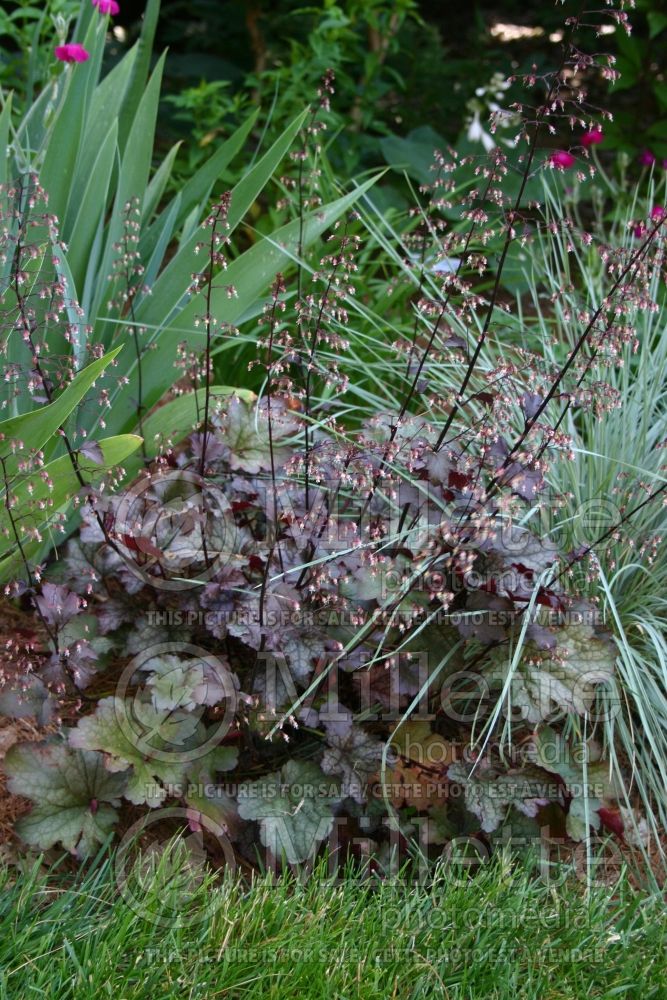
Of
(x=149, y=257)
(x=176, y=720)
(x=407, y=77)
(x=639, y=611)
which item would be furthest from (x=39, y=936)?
(x=407, y=77)

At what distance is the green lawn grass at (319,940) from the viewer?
5.08ft

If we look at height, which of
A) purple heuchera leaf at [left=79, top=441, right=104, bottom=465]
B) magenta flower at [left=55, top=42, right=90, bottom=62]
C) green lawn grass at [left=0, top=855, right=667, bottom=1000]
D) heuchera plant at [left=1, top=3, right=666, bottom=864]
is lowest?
green lawn grass at [left=0, top=855, right=667, bottom=1000]

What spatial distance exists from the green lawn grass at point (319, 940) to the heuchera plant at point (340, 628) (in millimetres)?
115

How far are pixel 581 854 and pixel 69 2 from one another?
10.8 feet

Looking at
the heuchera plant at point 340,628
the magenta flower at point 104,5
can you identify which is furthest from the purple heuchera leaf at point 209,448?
the magenta flower at point 104,5

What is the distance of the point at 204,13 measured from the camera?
4.86 m

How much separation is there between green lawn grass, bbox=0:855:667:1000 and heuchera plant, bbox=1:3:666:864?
0.11 meters

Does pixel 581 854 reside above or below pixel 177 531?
below

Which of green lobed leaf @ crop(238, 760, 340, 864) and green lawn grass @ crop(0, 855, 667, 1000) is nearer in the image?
green lawn grass @ crop(0, 855, 667, 1000)

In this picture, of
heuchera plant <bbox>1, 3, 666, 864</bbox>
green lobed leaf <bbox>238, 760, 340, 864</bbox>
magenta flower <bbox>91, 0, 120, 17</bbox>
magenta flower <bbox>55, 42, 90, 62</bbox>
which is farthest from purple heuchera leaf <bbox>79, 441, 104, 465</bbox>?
magenta flower <bbox>91, 0, 120, 17</bbox>

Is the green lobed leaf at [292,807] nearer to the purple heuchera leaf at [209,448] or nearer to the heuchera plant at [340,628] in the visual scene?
the heuchera plant at [340,628]

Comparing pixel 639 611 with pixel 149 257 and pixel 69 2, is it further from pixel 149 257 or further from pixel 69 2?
pixel 69 2

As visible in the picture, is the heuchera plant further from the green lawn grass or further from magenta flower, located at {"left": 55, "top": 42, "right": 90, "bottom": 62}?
magenta flower, located at {"left": 55, "top": 42, "right": 90, "bottom": 62}

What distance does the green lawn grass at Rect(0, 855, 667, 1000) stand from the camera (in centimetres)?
155
